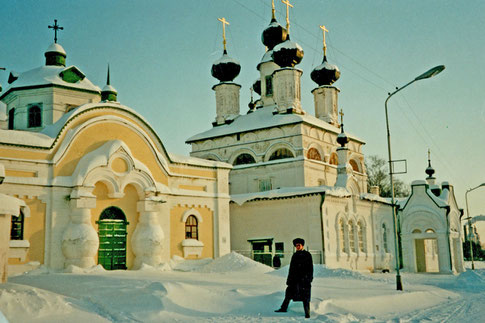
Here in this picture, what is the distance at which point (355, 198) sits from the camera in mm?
30438

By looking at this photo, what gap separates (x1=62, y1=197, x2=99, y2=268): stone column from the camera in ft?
61.1

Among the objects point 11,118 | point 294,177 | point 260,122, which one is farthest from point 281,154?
point 11,118

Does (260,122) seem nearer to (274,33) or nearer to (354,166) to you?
(274,33)

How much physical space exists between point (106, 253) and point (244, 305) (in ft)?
33.5

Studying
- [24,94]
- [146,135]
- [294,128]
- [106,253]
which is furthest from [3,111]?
[294,128]

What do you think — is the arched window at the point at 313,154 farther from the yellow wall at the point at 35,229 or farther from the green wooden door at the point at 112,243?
the yellow wall at the point at 35,229

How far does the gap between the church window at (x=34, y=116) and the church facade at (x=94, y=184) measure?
0.04 metres

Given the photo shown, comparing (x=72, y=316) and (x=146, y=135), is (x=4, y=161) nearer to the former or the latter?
(x=146, y=135)

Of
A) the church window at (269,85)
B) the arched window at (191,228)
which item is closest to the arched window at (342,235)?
the arched window at (191,228)

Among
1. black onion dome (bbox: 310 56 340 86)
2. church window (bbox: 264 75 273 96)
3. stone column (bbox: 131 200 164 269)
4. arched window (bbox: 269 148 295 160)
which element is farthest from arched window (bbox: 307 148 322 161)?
stone column (bbox: 131 200 164 269)

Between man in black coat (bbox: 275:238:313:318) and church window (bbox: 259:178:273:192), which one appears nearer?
man in black coat (bbox: 275:238:313:318)

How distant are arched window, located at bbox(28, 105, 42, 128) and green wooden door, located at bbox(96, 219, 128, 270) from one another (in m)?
6.40

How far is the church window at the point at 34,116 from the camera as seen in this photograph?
23.9 metres

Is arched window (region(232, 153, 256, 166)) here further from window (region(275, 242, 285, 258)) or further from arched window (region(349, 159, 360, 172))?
arched window (region(349, 159, 360, 172))
